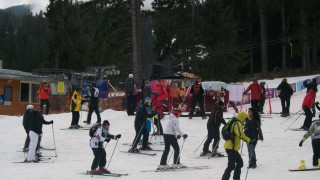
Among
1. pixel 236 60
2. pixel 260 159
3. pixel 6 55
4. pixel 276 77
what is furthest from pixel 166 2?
pixel 6 55

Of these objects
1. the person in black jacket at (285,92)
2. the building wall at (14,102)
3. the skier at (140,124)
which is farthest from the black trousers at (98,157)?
the building wall at (14,102)

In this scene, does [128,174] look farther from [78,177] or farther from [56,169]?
[56,169]

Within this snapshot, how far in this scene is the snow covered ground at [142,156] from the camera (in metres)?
11.0

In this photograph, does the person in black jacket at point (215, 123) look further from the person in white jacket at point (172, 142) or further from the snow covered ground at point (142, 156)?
the person in white jacket at point (172, 142)

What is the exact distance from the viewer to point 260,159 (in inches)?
506

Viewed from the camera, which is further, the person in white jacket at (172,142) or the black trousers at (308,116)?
the black trousers at (308,116)

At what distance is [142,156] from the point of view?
13.6 m

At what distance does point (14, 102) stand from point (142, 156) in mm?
17400

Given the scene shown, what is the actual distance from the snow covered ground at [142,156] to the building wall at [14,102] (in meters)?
7.76

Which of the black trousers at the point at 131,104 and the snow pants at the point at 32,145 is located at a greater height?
the black trousers at the point at 131,104

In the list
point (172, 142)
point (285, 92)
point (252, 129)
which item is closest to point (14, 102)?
point (285, 92)

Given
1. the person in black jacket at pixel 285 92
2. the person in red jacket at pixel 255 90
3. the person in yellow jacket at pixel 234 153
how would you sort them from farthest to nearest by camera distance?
the person in black jacket at pixel 285 92, the person in red jacket at pixel 255 90, the person in yellow jacket at pixel 234 153

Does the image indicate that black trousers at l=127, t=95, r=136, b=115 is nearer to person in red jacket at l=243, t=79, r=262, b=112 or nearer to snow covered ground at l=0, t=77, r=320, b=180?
snow covered ground at l=0, t=77, r=320, b=180

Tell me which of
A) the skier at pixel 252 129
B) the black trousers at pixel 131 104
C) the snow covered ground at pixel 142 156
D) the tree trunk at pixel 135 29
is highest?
the tree trunk at pixel 135 29
